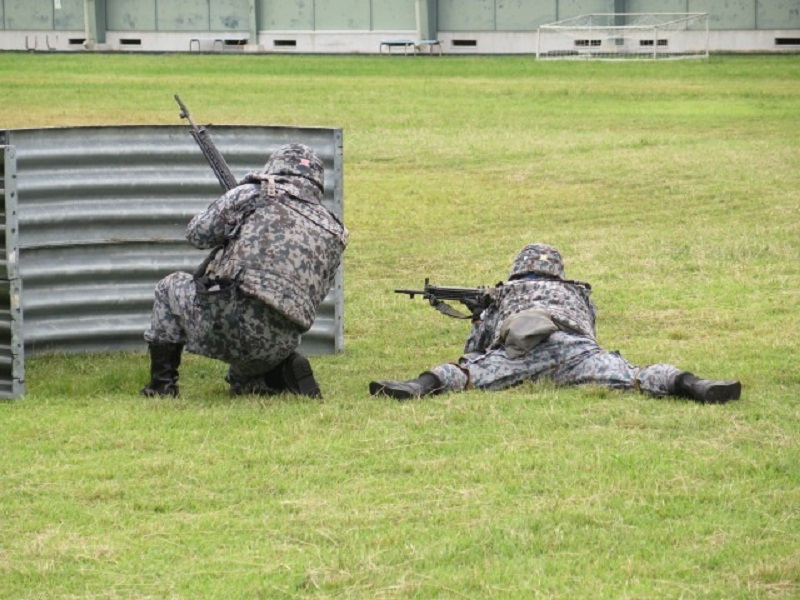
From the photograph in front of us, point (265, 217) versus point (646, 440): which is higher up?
point (265, 217)

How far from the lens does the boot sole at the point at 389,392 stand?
28.3 ft

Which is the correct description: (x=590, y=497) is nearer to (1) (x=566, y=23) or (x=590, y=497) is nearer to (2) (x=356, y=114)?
(2) (x=356, y=114)

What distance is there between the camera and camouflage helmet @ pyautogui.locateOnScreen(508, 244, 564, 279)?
933 cm

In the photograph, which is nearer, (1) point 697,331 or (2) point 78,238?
(2) point 78,238

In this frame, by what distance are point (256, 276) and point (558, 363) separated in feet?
5.40

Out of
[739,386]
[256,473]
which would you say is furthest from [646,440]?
[256,473]

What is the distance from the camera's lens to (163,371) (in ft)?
29.7

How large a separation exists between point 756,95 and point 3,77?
17858 millimetres

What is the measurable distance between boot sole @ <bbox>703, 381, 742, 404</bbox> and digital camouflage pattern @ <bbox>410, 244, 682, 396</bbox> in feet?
0.74

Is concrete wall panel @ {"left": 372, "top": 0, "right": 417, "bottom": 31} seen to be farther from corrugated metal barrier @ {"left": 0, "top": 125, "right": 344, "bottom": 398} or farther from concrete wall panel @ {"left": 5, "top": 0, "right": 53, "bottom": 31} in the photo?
corrugated metal barrier @ {"left": 0, "top": 125, "right": 344, "bottom": 398}

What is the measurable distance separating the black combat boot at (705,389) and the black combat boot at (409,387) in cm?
122

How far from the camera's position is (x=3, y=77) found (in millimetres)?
40594

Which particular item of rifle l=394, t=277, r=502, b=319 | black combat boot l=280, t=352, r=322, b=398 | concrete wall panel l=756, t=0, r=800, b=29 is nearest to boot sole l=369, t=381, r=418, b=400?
black combat boot l=280, t=352, r=322, b=398

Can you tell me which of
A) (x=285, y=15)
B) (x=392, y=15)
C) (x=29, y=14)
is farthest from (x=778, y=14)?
(x=29, y=14)
